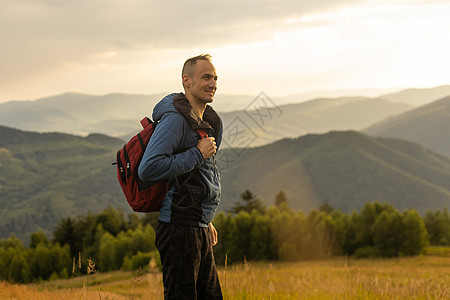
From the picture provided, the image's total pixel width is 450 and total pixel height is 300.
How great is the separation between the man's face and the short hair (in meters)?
0.03

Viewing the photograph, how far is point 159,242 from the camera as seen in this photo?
3.59 metres

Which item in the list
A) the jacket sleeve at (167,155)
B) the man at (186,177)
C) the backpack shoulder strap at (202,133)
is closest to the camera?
the jacket sleeve at (167,155)

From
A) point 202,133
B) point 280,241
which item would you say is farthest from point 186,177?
point 280,241

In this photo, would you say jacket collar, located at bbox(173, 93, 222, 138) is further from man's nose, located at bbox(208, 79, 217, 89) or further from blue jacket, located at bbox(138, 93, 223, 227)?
man's nose, located at bbox(208, 79, 217, 89)

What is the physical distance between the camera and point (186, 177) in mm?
3574

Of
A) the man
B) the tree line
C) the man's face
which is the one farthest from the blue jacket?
the tree line

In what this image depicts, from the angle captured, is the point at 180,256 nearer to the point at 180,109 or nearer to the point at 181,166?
the point at 181,166

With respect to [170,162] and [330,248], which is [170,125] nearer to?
[170,162]

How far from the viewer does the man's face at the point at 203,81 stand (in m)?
3.67

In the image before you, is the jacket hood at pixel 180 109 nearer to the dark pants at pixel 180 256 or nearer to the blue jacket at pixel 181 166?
the blue jacket at pixel 181 166

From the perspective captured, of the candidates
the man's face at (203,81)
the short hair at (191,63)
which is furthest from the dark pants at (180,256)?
the short hair at (191,63)

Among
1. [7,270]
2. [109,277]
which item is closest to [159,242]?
[109,277]

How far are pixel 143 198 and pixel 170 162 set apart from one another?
442mm

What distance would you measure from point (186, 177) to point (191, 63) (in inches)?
38.5
